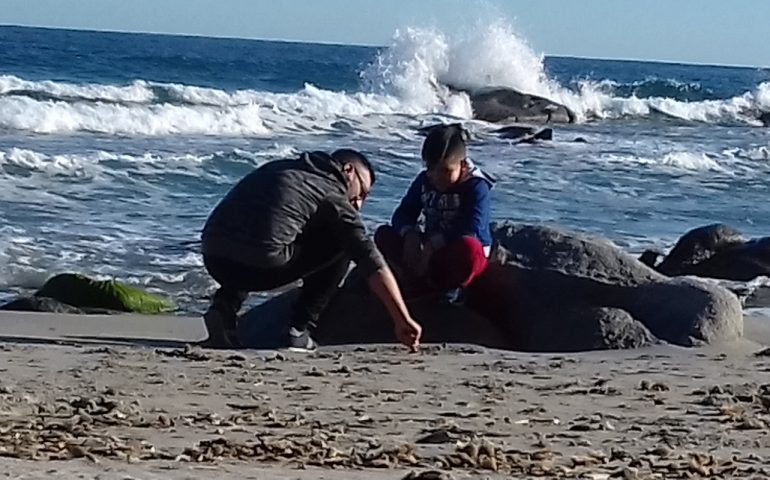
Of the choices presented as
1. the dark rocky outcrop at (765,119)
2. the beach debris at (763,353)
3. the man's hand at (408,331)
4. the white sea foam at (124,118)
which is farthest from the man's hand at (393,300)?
the dark rocky outcrop at (765,119)

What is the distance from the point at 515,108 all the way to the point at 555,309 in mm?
32654

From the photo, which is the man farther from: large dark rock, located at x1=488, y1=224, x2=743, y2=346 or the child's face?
large dark rock, located at x1=488, y1=224, x2=743, y2=346

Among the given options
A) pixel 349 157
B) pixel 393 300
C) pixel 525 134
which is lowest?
pixel 393 300

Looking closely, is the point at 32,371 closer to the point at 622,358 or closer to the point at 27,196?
the point at 622,358

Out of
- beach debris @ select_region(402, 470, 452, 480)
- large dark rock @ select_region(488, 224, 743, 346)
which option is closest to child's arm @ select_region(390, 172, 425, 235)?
large dark rock @ select_region(488, 224, 743, 346)

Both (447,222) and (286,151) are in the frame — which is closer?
(447,222)

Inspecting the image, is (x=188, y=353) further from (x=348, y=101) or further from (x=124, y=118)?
(x=348, y=101)

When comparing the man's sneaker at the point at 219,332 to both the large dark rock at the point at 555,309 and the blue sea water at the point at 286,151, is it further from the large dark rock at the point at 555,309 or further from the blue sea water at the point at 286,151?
the blue sea water at the point at 286,151

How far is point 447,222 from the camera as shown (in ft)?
25.8

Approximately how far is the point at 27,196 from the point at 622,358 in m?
10.2

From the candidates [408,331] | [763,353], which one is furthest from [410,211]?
[763,353]

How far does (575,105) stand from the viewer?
45.7 metres

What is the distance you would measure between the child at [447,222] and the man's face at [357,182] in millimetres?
485

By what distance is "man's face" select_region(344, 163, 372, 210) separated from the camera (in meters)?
7.32
